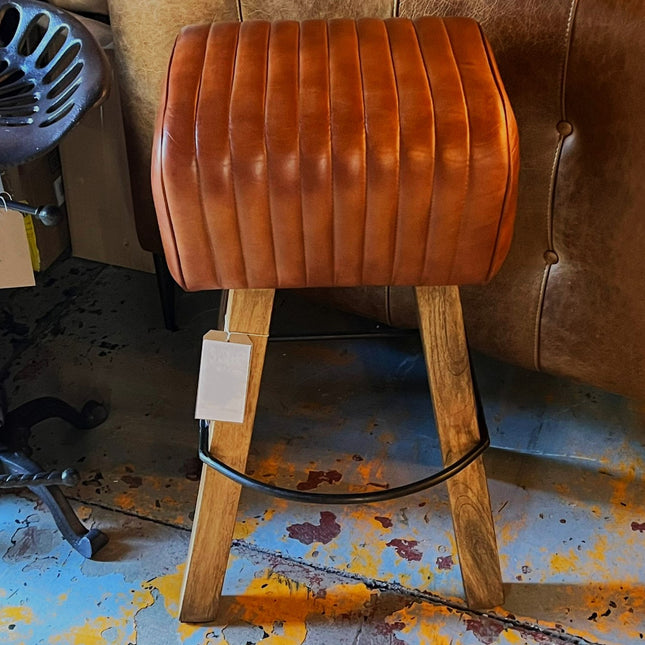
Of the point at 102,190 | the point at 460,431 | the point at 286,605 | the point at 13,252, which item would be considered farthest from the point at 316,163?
the point at 102,190

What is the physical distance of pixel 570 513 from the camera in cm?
117

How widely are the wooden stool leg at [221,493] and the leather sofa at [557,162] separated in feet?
1.23

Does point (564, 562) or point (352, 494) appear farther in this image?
point (564, 562)

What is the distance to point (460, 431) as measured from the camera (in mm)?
923

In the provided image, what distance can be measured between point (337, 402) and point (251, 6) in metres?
0.65

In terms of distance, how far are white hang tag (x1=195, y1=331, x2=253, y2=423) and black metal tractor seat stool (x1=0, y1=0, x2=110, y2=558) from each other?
0.81 feet

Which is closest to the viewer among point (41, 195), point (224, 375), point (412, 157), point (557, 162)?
point (412, 157)

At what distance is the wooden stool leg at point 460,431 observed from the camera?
0.87 meters

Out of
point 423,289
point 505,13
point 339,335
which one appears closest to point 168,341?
point 339,335

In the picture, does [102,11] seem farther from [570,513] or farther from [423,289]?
[570,513]

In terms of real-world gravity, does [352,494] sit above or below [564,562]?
above

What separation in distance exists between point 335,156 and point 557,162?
0.38 metres

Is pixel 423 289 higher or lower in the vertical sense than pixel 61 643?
higher

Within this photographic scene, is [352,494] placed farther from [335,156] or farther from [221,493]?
[335,156]
